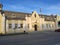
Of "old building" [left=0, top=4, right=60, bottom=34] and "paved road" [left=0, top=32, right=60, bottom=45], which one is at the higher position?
"old building" [left=0, top=4, right=60, bottom=34]

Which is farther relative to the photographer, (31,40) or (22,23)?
(22,23)

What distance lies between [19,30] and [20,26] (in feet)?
4.99

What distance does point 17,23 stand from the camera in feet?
174

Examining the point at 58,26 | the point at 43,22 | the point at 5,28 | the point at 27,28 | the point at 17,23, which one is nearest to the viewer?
the point at 5,28

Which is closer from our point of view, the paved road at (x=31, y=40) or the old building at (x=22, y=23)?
the paved road at (x=31, y=40)

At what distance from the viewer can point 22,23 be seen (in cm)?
5481

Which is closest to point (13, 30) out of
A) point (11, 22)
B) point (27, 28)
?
point (11, 22)

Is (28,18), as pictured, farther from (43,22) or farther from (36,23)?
(43,22)

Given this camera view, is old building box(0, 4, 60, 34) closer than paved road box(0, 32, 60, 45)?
No

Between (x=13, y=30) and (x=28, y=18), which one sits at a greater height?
(x=28, y=18)

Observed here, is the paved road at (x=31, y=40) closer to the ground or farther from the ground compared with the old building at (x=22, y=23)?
closer to the ground

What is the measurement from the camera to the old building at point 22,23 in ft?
159

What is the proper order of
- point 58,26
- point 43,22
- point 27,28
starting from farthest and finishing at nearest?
point 58,26 → point 43,22 → point 27,28

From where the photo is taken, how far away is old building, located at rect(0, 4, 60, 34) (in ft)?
159
